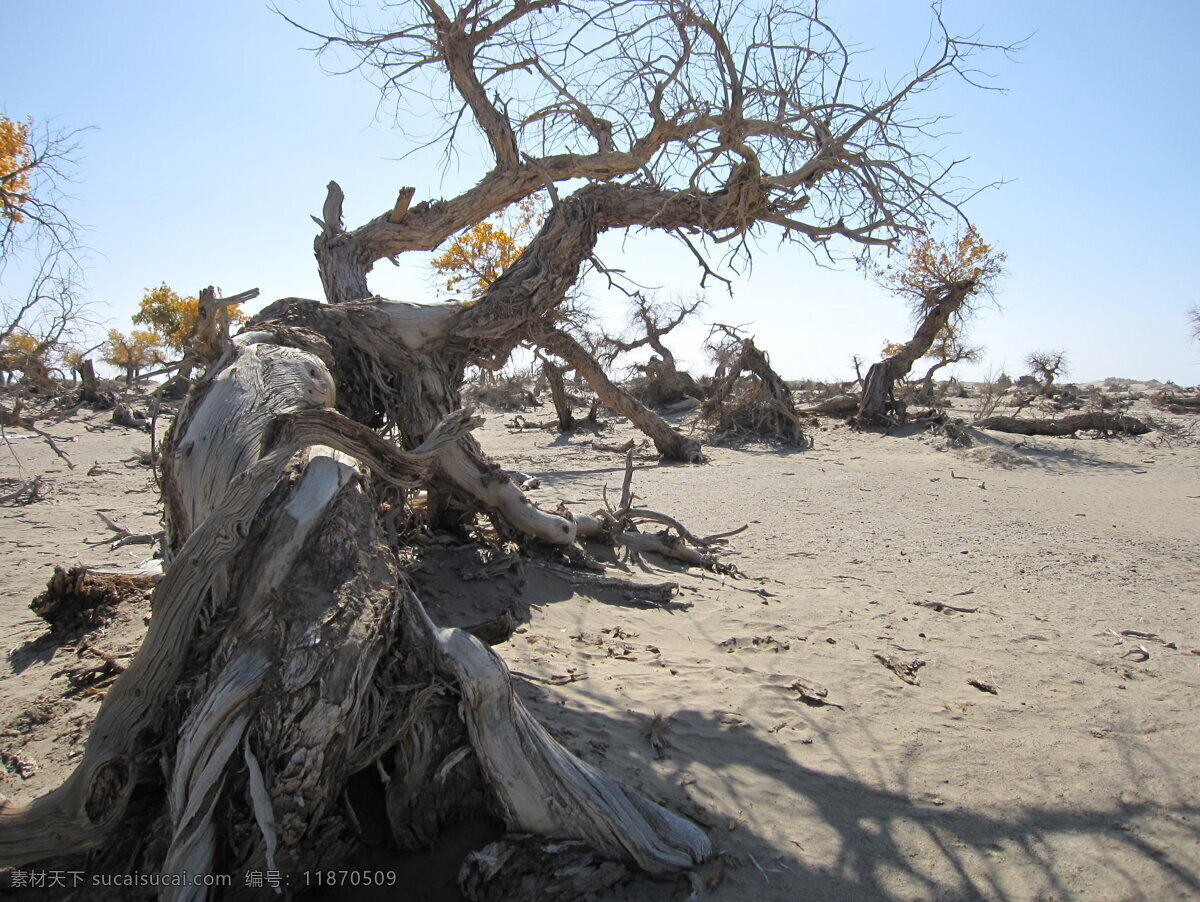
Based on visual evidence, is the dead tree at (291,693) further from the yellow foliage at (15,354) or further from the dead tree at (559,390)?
the dead tree at (559,390)

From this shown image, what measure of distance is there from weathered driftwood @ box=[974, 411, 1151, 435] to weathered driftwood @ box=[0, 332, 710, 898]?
13.0 m

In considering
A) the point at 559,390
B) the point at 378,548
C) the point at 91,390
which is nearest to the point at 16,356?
the point at 378,548

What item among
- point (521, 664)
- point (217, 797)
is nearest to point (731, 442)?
point (521, 664)

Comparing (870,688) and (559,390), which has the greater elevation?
(559,390)

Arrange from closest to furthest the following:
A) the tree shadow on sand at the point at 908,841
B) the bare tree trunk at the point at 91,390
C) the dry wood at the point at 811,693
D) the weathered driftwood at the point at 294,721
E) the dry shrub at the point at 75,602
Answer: the weathered driftwood at the point at 294,721
the tree shadow on sand at the point at 908,841
the dry wood at the point at 811,693
the dry shrub at the point at 75,602
the bare tree trunk at the point at 91,390

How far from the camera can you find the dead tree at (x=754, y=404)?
44.7ft

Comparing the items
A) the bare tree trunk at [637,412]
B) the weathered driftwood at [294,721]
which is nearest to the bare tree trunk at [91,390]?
the bare tree trunk at [637,412]

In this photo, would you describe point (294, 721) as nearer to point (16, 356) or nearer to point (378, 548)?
point (378, 548)

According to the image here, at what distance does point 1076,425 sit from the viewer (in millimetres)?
12852

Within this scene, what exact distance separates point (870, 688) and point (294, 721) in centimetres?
286

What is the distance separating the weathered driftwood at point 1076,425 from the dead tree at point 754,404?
3.64 metres

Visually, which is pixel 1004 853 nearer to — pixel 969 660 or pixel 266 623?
pixel 969 660

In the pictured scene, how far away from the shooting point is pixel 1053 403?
16969 millimetres

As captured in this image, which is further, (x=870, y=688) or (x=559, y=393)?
(x=559, y=393)
